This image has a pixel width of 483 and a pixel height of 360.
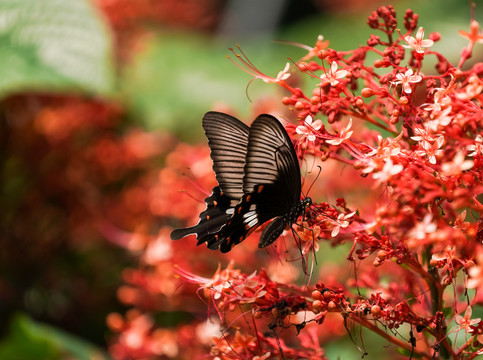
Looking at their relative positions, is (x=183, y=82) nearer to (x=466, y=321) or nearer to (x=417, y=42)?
(x=417, y=42)

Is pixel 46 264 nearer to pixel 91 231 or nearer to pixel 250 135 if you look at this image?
pixel 91 231

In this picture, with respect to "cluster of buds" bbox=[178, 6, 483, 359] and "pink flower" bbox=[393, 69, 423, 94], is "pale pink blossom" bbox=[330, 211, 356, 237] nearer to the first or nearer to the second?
"cluster of buds" bbox=[178, 6, 483, 359]

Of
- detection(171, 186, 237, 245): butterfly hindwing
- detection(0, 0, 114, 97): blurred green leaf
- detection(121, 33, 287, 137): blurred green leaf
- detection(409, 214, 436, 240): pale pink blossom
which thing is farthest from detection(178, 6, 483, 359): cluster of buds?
detection(121, 33, 287, 137): blurred green leaf

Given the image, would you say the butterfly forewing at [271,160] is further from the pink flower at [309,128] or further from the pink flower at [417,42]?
the pink flower at [417,42]

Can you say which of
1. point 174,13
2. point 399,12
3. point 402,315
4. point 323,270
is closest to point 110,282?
point 323,270

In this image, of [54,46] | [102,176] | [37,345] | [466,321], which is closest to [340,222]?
[466,321]

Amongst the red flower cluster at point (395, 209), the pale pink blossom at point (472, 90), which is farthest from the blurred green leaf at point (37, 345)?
Answer: the pale pink blossom at point (472, 90)
